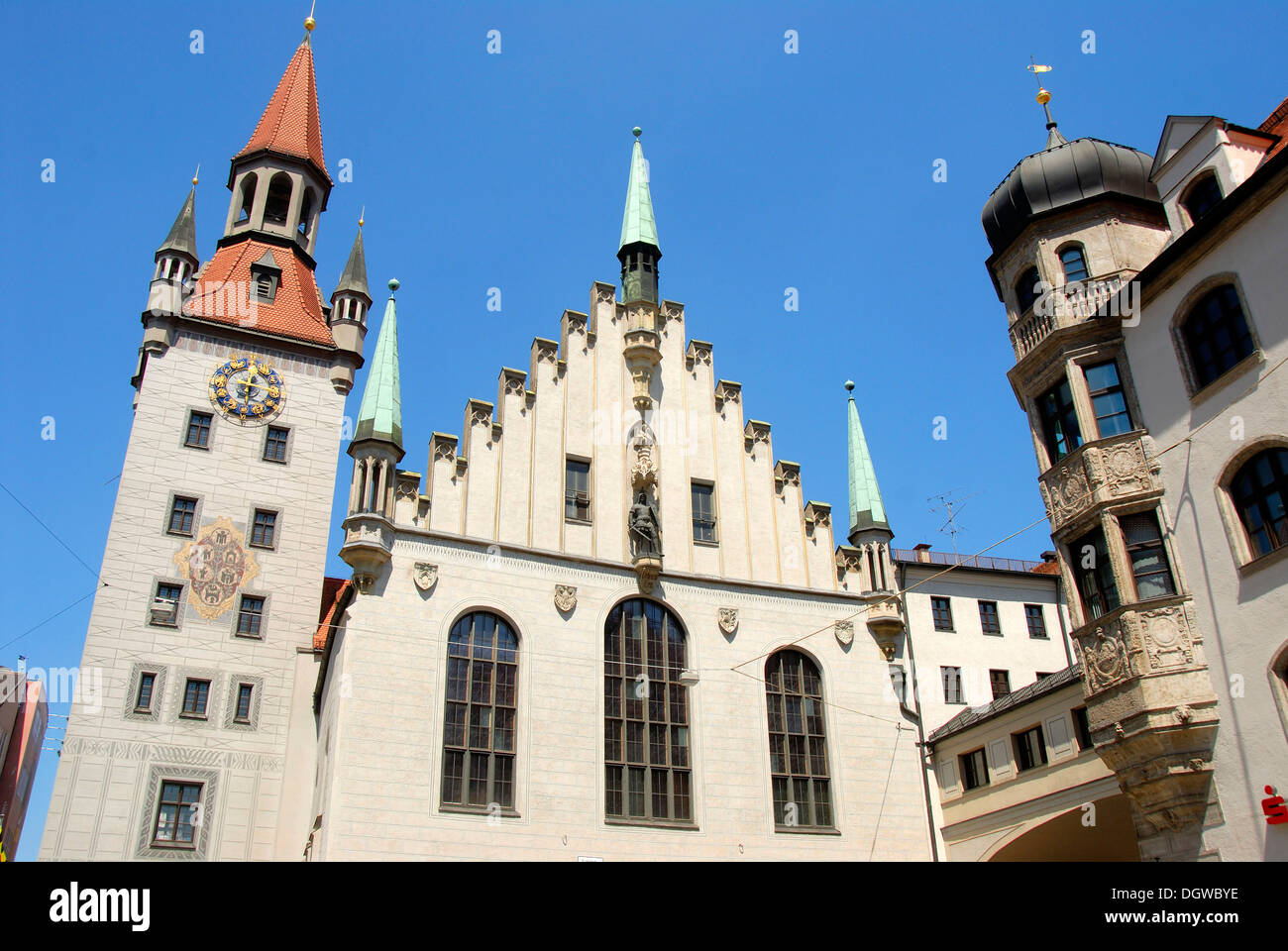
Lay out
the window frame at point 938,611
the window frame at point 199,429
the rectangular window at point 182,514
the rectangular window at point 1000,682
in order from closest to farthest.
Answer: the rectangular window at point 1000,682 < the window frame at point 938,611 < the rectangular window at point 182,514 < the window frame at point 199,429

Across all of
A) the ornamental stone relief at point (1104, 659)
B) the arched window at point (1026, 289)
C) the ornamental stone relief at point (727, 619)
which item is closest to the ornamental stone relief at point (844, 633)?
the ornamental stone relief at point (727, 619)

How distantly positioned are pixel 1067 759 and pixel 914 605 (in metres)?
8.48

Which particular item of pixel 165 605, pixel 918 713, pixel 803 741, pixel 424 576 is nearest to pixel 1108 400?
pixel 918 713

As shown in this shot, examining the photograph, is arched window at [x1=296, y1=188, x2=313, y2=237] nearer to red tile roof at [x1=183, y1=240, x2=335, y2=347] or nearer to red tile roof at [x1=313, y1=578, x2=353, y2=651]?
red tile roof at [x1=183, y1=240, x2=335, y2=347]

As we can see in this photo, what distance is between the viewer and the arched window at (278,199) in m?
43.6

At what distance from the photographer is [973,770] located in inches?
1074

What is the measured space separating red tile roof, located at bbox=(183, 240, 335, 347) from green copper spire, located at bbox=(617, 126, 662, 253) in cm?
1241

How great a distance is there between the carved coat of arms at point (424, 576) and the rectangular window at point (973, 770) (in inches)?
593

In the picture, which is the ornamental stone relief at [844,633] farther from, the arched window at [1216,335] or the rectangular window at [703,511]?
the arched window at [1216,335]

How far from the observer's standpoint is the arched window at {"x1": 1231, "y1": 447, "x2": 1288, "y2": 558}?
17062 millimetres

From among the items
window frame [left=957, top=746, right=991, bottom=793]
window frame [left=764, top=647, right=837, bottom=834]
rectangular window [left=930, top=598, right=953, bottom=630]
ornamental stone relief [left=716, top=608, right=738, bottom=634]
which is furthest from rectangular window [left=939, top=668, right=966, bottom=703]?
ornamental stone relief [left=716, top=608, right=738, bottom=634]

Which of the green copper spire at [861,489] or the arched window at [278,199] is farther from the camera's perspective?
the arched window at [278,199]

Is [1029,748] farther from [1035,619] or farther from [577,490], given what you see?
[577,490]
